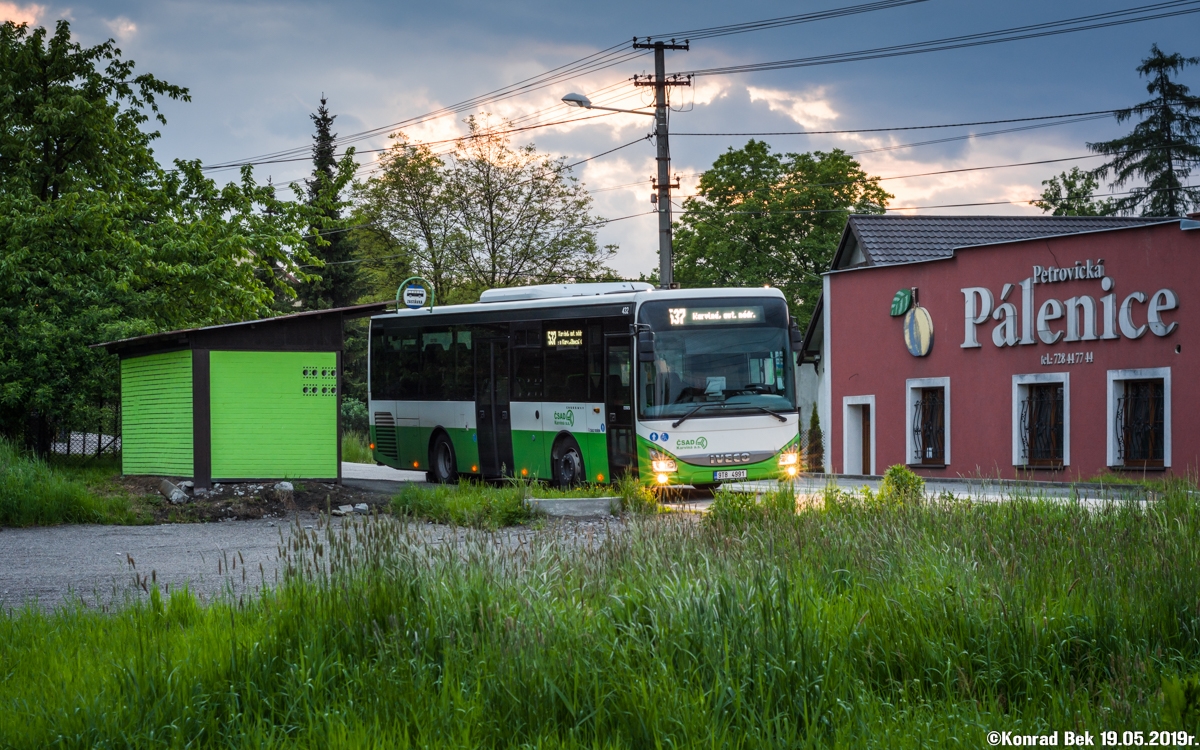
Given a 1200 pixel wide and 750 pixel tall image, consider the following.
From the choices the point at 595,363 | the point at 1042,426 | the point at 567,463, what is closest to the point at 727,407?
the point at 595,363

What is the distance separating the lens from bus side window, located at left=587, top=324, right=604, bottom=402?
62.6ft

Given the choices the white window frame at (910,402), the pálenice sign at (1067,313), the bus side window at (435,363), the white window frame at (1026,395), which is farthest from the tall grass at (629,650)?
the white window frame at (910,402)

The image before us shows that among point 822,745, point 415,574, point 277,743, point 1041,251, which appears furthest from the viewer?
point 1041,251

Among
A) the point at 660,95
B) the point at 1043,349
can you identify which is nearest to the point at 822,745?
the point at 1043,349

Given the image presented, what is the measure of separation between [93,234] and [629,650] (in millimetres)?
21783

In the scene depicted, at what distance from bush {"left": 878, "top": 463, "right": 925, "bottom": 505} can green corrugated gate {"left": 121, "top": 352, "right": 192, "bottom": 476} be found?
10.2 meters

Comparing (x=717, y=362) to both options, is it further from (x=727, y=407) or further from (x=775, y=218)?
(x=775, y=218)

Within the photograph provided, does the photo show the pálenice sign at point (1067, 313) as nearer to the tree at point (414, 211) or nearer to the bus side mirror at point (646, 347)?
the bus side mirror at point (646, 347)

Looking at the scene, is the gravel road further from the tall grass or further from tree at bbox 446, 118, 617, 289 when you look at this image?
tree at bbox 446, 118, 617, 289

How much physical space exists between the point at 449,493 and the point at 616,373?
354 cm

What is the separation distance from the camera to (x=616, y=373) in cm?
1878

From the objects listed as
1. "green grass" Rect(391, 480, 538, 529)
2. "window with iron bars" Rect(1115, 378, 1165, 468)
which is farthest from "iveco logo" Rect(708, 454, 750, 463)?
"window with iron bars" Rect(1115, 378, 1165, 468)

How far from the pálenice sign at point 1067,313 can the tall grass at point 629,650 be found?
726 inches

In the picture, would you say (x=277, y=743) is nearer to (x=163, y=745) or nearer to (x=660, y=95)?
(x=163, y=745)
